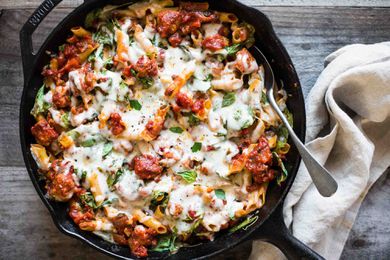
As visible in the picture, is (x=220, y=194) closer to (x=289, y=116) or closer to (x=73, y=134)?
(x=289, y=116)

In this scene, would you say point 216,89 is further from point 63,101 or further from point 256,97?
point 63,101

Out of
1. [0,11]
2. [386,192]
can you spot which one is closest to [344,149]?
[386,192]

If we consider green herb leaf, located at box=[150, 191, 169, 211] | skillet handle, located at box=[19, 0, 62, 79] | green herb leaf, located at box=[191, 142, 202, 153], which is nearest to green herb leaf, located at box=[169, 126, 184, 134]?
green herb leaf, located at box=[191, 142, 202, 153]

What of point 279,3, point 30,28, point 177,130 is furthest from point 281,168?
point 30,28

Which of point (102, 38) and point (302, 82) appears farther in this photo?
point (302, 82)

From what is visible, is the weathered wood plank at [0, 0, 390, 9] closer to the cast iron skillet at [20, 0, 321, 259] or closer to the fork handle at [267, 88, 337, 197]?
the cast iron skillet at [20, 0, 321, 259]

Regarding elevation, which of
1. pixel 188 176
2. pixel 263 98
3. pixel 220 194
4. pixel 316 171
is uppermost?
pixel 263 98

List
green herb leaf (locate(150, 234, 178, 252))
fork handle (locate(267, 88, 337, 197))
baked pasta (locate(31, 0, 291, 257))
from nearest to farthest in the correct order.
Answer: fork handle (locate(267, 88, 337, 197)) < baked pasta (locate(31, 0, 291, 257)) < green herb leaf (locate(150, 234, 178, 252))
